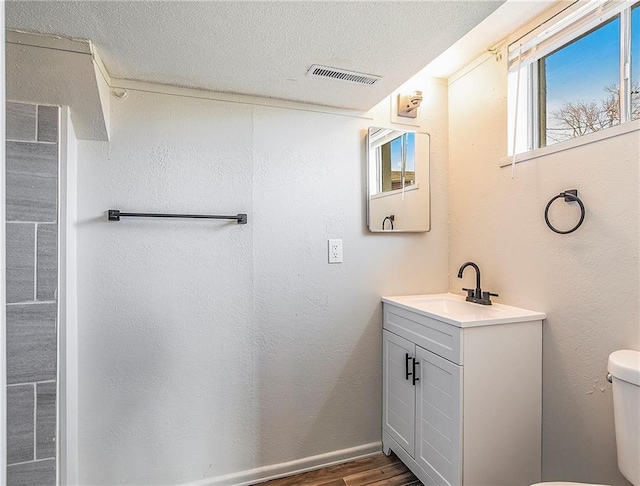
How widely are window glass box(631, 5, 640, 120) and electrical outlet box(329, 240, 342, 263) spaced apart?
1296 mm

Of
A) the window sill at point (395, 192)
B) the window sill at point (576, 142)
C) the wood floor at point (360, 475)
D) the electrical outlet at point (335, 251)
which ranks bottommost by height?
the wood floor at point (360, 475)

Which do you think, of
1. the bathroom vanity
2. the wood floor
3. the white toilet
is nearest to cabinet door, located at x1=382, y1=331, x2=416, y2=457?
the bathroom vanity

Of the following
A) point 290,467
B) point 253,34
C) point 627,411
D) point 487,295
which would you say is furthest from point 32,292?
point 627,411

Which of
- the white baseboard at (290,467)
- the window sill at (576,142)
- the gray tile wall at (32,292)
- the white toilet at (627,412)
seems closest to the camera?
the white toilet at (627,412)

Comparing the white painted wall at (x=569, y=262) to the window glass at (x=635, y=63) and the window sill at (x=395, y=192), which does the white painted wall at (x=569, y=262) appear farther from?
the window sill at (x=395, y=192)

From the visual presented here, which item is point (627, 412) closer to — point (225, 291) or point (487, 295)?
point (487, 295)

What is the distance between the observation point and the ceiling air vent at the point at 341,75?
146cm

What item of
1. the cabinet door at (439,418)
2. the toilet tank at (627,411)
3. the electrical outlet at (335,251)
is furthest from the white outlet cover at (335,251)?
the toilet tank at (627,411)

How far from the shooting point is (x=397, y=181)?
1.95 meters

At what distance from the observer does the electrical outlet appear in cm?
185

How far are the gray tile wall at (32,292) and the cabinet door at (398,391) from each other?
1.53 meters

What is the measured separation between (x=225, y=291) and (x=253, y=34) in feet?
3.64

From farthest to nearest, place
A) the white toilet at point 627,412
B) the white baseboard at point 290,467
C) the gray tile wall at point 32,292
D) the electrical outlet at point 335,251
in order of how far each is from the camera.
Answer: the electrical outlet at point 335,251 < the white baseboard at point 290,467 < the gray tile wall at point 32,292 < the white toilet at point 627,412

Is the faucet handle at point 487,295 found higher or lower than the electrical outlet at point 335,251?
lower
